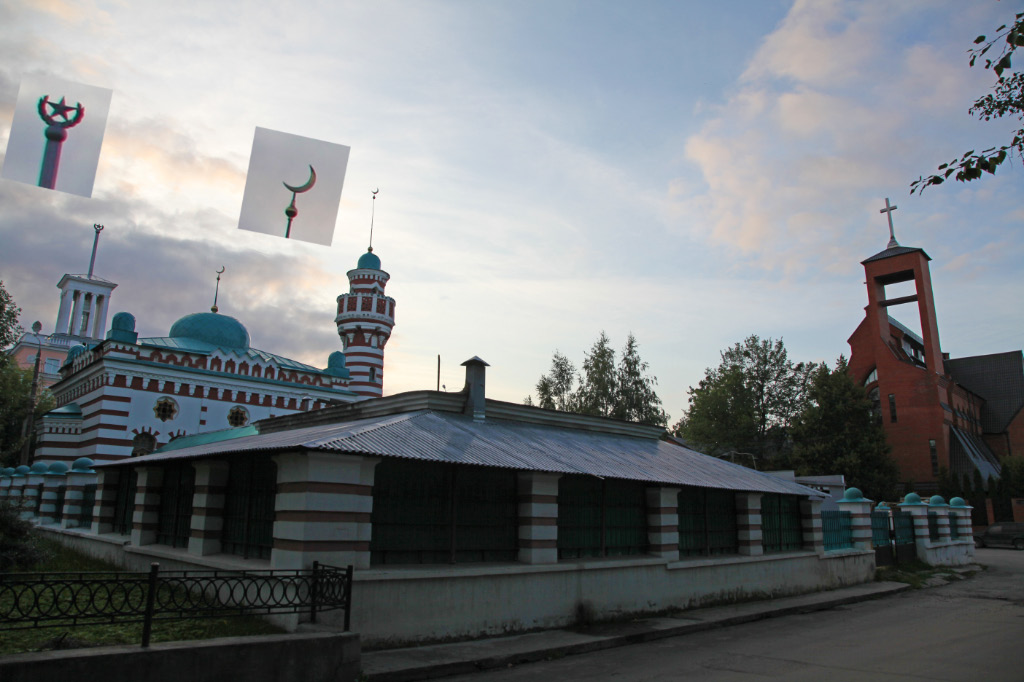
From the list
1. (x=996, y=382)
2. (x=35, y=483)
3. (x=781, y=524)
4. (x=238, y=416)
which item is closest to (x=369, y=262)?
(x=238, y=416)

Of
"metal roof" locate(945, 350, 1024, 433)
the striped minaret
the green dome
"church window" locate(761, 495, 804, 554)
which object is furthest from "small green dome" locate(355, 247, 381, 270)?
"metal roof" locate(945, 350, 1024, 433)

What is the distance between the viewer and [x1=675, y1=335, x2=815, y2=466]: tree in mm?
52594

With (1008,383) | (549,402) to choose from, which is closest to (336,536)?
(549,402)

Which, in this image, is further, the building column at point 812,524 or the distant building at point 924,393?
the distant building at point 924,393

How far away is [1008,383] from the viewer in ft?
208

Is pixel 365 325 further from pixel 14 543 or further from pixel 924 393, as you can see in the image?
pixel 924 393

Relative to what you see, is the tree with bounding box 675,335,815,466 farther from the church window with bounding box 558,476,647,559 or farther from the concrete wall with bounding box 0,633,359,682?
the concrete wall with bounding box 0,633,359,682

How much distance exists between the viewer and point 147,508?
15.5 m

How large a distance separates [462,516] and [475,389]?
366 centimetres

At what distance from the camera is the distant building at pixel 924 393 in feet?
165

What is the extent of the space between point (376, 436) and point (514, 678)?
14.5ft

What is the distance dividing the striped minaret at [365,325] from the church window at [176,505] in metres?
27.5

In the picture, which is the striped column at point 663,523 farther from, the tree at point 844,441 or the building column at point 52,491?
the tree at point 844,441

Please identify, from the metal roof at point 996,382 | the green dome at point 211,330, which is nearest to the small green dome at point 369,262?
the green dome at point 211,330
